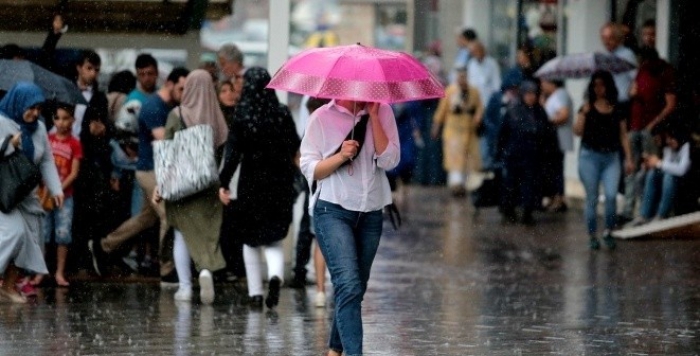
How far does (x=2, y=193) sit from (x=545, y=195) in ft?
35.3

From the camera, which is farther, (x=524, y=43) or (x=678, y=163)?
(x=524, y=43)

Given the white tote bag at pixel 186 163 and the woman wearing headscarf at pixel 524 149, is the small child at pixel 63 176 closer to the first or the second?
the white tote bag at pixel 186 163

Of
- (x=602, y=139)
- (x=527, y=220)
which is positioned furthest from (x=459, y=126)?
(x=602, y=139)

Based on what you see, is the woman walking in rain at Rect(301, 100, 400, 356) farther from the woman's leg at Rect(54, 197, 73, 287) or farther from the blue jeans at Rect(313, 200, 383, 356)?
the woman's leg at Rect(54, 197, 73, 287)

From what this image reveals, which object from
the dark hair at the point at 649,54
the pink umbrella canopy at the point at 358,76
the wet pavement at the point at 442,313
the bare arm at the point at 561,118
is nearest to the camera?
the pink umbrella canopy at the point at 358,76

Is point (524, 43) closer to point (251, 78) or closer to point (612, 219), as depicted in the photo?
point (612, 219)

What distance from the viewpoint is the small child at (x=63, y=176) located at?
13398 millimetres

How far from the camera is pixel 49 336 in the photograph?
35.1 ft

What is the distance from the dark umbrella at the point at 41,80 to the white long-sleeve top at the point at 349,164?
4.20m

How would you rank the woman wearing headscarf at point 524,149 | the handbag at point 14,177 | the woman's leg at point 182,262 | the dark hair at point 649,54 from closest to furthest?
the handbag at point 14,177, the woman's leg at point 182,262, the dark hair at point 649,54, the woman wearing headscarf at point 524,149

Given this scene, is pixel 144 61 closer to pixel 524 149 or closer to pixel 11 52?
pixel 11 52

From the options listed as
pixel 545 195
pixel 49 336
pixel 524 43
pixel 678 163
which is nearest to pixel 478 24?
pixel 524 43

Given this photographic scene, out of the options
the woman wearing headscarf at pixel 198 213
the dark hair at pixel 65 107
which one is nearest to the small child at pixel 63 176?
the dark hair at pixel 65 107

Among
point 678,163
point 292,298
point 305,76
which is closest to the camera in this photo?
point 305,76
